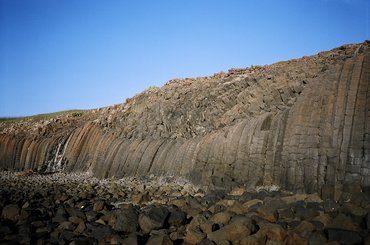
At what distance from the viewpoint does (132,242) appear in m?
6.40

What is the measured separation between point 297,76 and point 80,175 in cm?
1564

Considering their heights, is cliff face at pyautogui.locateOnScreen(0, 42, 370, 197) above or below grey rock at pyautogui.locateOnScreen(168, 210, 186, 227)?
above

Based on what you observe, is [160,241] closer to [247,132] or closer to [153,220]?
[153,220]

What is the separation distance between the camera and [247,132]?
1255cm

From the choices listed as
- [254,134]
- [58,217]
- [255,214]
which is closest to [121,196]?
[58,217]

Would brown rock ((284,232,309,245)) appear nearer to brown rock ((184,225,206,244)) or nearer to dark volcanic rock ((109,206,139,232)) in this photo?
brown rock ((184,225,206,244))

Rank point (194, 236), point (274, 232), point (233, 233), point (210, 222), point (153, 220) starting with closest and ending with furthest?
point (274, 232), point (233, 233), point (194, 236), point (210, 222), point (153, 220)

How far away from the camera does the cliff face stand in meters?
9.14

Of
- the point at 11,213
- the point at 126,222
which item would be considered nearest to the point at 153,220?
the point at 126,222

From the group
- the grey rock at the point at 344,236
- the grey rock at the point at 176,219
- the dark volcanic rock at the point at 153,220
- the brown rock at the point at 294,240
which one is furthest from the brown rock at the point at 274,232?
the dark volcanic rock at the point at 153,220

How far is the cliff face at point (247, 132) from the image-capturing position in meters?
9.14

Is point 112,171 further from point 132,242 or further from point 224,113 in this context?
point 132,242

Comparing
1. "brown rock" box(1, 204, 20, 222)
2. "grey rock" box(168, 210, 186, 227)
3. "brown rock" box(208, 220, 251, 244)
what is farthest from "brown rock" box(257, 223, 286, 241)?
"brown rock" box(1, 204, 20, 222)

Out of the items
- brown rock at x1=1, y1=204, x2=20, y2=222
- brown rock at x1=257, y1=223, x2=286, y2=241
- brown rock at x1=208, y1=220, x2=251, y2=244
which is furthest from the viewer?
brown rock at x1=1, y1=204, x2=20, y2=222
